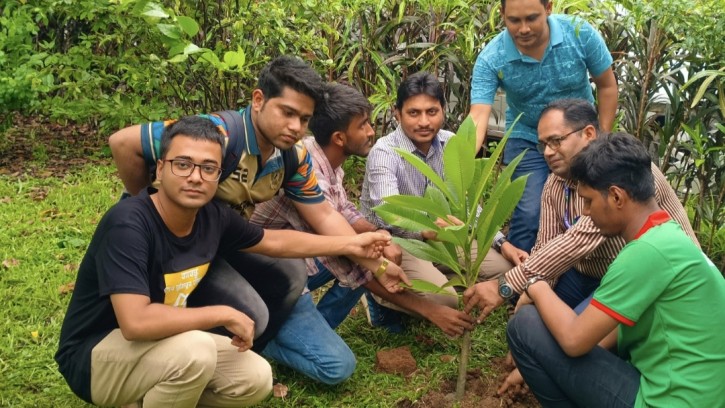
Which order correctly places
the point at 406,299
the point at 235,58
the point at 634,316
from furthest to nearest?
the point at 235,58 < the point at 406,299 < the point at 634,316

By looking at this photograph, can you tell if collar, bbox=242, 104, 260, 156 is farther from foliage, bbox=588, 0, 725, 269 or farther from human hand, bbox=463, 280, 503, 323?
foliage, bbox=588, 0, 725, 269

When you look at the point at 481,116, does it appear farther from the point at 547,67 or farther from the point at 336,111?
the point at 336,111

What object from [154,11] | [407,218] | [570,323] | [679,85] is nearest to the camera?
[570,323]

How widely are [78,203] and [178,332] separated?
127 inches

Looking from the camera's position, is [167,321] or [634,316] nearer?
[634,316]

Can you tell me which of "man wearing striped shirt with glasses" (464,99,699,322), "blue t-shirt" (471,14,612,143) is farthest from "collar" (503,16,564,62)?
"man wearing striped shirt with glasses" (464,99,699,322)

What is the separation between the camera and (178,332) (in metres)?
2.55

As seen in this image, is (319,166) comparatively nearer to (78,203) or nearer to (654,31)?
(654,31)

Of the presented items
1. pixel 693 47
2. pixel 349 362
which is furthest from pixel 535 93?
pixel 349 362

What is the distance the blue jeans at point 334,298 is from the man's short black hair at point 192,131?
1.16 m

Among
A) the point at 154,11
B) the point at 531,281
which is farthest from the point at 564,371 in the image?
the point at 154,11

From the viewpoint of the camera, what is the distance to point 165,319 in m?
2.49

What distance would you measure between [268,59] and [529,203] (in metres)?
1.97

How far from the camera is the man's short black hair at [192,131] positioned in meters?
2.65
